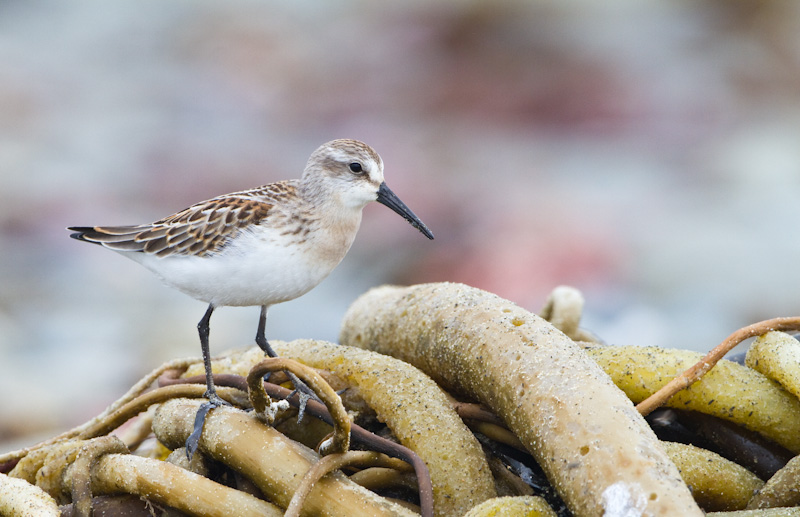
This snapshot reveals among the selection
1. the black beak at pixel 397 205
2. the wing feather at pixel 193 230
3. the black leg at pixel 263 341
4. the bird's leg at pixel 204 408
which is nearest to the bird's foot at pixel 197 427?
the bird's leg at pixel 204 408

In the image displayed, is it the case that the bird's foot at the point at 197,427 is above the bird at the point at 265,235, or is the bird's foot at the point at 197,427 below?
below

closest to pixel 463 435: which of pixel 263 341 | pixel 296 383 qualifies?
pixel 296 383

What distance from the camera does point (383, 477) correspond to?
177cm

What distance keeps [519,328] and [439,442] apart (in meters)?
0.31

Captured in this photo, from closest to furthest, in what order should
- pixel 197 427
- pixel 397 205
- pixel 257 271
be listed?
pixel 197 427 → pixel 257 271 → pixel 397 205

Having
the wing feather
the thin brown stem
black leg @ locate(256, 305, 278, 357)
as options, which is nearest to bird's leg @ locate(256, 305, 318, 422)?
black leg @ locate(256, 305, 278, 357)

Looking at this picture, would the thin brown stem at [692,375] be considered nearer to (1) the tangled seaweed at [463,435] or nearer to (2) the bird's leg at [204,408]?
(1) the tangled seaweed at [463,435]

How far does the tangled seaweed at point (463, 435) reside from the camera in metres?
1.54

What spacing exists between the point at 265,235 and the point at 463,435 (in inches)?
29.5

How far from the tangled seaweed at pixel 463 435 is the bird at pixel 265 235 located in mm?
213

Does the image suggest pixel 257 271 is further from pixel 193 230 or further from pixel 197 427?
pixel 197 427

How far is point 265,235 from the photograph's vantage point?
2.16 metres

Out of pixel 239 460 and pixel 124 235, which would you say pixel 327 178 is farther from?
pixel 239 460

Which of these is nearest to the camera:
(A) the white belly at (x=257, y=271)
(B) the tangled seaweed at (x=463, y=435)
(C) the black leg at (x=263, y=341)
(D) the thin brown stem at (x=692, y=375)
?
(B) the tangled seaweed at (x=463, y=435)
